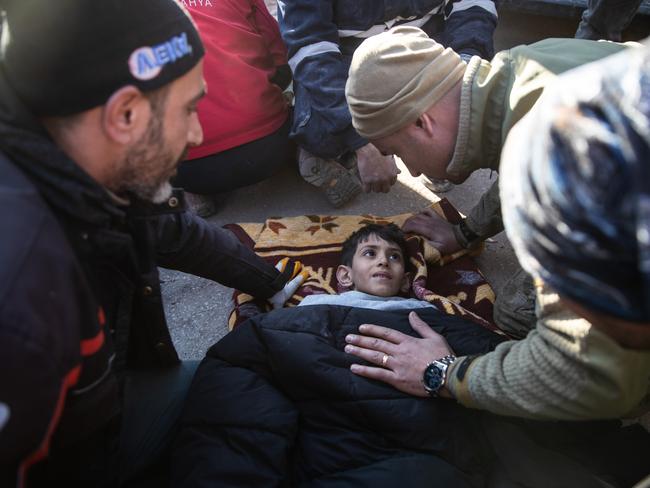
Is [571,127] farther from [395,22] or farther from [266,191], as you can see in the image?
[266,191]

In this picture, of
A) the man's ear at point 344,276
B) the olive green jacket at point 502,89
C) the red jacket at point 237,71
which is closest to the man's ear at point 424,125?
the olive green jacket at point 502,89

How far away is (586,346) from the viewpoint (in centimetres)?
115

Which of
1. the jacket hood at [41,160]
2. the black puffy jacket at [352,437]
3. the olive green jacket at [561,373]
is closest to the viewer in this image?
the jacket hood at [41,160]

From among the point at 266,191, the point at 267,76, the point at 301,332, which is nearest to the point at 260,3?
the point at 267,76

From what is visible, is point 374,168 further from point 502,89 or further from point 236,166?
point 502,89

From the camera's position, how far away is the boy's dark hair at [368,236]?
257cm

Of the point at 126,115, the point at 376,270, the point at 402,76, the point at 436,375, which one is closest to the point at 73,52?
the point at 126,115

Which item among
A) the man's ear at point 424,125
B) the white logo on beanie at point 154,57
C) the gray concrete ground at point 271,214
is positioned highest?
the white logo on beanie at point 154,57

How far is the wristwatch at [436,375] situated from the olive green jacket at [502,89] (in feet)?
2.31

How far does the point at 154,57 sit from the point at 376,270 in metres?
1.47

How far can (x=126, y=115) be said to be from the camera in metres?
1.17

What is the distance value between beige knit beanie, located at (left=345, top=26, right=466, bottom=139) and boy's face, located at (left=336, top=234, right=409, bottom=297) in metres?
0.71

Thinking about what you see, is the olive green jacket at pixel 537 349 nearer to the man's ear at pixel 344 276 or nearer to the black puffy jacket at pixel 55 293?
the man's ear at pixel 344 276

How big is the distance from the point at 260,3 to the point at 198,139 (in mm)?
1822
